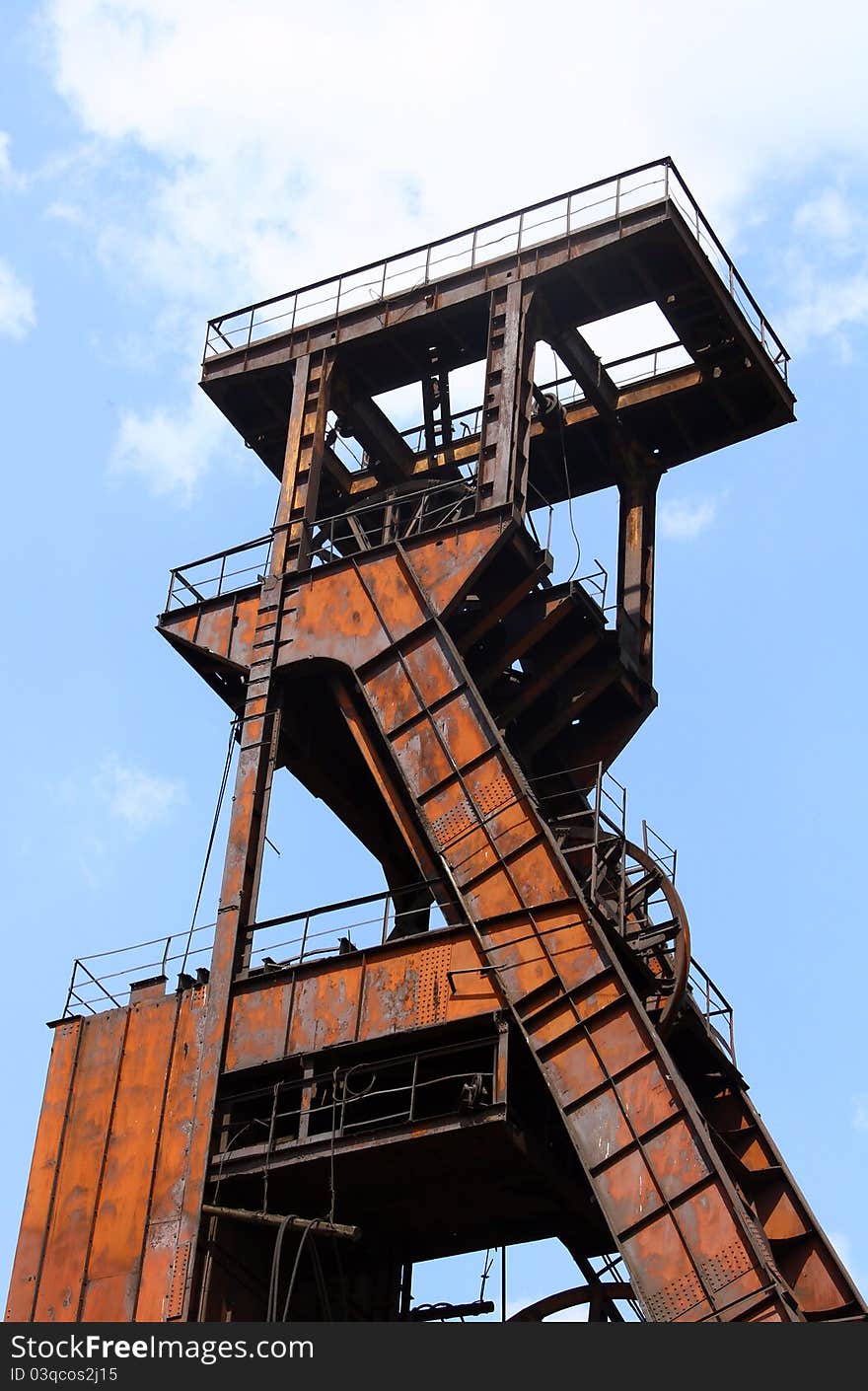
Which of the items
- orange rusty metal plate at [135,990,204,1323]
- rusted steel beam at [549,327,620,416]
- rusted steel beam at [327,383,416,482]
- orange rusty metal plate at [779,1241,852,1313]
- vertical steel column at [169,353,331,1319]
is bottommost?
orange rusty metal plate at [779,1241,852,1313]

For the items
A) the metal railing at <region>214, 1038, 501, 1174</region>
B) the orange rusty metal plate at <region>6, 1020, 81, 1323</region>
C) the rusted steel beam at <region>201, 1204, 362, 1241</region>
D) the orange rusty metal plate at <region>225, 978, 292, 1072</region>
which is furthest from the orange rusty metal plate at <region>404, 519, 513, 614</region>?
the rusted steel beam at <region>201, 1204, 362, 1241</region>

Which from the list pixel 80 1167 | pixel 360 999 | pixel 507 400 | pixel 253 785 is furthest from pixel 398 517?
pixel 80 1167

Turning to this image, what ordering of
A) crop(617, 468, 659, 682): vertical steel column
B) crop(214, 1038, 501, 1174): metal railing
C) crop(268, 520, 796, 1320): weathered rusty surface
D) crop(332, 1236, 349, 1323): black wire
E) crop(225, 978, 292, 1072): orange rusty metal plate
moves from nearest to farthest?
crop(268, 520, 796, 1320): weathered rusty surface → crop(214, 1038, 501, 1174): metal railing → crop(332, 1236, 349, 1323): black wire → crop(225, 978, 292, 1072): orange rusty metal plate → crop(617, 468, 659, 682): vertical steel column

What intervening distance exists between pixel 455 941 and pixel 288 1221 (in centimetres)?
331

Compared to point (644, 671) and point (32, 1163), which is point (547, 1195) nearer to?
point (32, 1163)

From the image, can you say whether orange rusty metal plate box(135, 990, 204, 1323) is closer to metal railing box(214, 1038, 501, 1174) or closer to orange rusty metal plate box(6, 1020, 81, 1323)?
metal railing box(214, 1038, 501, 1174)

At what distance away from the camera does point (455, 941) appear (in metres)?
20.1

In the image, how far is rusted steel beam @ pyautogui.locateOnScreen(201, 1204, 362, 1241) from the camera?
63.1ft

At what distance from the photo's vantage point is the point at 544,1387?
51.5ft

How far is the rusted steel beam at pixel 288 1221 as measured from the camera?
19219 millimetres

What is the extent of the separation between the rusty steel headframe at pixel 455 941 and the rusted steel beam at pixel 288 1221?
4cm

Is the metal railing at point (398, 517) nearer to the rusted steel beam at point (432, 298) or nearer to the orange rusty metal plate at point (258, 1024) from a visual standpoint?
the rusted steel beam at point (432, 298)

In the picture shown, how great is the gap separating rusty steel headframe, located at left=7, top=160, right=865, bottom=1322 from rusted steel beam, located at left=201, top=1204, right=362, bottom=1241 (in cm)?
4

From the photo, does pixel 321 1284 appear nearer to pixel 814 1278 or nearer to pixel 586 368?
pixel 814 1278
